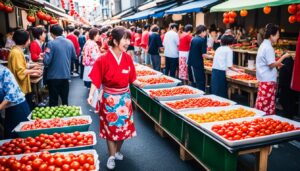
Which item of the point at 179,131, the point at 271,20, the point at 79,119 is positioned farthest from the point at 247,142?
the point at 271,20

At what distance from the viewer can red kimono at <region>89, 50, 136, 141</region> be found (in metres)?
4.43

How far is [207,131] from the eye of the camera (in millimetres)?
4176

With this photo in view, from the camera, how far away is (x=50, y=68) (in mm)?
6562

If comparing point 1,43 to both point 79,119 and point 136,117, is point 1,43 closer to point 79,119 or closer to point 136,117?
point 136,117

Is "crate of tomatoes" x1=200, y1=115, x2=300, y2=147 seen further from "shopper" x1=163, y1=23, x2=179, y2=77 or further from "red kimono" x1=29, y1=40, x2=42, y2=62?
"shopper" x1=163, y1=23, x2=179, y2=77

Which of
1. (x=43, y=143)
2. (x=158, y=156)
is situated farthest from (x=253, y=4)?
(x=43, y=143)

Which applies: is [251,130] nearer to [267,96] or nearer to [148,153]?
[267,96]

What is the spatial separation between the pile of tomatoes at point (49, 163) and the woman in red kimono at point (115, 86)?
1.21 meters

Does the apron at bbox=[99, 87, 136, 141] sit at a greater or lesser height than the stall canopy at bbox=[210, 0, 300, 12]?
lesser

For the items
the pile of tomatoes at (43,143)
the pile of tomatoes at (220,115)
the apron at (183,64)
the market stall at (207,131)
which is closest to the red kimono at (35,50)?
the market stall at (207,131)

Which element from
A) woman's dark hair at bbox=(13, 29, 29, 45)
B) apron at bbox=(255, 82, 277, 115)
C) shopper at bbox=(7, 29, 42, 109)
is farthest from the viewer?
apron at bbox=(255, 82, 277, 115)

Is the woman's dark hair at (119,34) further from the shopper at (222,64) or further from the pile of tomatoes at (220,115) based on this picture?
the shopper at (222,64)

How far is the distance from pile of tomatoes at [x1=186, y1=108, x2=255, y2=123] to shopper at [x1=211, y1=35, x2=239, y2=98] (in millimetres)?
2082

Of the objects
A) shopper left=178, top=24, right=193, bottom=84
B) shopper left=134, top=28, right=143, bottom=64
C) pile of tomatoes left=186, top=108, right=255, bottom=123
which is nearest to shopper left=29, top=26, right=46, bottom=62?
shopper left=178, top=24, right=193, bottom=84
